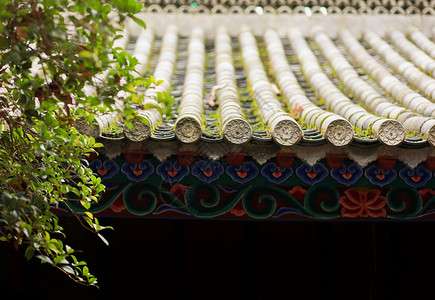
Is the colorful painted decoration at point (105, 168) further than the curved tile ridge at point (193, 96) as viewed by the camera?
Yes

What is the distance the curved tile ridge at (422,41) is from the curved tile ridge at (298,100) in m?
1.29

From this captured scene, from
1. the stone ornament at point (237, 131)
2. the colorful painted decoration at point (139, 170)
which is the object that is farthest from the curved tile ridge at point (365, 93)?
the colorful painted decoration at point (139, 170)

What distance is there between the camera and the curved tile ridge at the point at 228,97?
3.88 m

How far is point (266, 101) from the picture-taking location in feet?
16.7

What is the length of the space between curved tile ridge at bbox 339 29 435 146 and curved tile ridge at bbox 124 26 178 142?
145cm

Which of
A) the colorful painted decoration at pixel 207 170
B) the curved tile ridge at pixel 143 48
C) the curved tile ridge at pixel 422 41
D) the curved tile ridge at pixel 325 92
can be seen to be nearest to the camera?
the colorful painted decoration at pixel 207 170

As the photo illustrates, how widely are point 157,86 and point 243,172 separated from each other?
5.13 feet

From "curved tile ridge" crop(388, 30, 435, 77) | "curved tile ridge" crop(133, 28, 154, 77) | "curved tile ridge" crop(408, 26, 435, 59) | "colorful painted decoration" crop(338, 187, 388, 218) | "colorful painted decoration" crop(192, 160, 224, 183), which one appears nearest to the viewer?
"colorful painted decoration" crop(192, 160, 224, 183)

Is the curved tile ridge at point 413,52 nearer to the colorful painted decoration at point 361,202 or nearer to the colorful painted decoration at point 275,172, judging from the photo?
the colorful painted decoration at point 361,202

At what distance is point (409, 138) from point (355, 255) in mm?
1445

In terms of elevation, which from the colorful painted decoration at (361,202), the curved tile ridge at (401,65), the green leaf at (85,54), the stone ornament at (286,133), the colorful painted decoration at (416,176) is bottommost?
the colorful painted decoration at (361,202)

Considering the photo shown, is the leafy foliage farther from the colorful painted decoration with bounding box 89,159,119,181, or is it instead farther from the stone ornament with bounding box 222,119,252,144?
the colorful painted decoration with bounding box 89,159,119,181

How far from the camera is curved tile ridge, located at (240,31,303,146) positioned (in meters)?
3.91

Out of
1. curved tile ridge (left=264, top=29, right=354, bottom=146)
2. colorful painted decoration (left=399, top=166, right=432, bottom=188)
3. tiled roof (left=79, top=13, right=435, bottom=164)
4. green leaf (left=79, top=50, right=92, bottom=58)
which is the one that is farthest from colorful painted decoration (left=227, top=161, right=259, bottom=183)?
green leaf (left=79, top=50, right=92, bottom=58)
